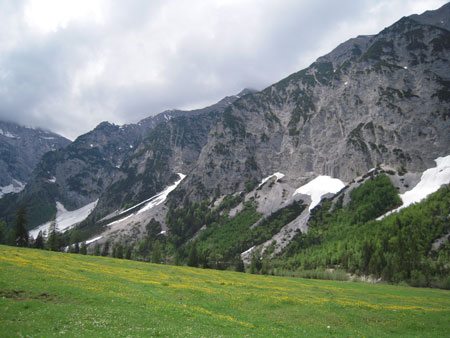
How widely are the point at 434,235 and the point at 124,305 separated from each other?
12560 cm

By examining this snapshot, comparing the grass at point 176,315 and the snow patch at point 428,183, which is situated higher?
the snow patch at point 428,183

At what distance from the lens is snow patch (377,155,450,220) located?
146 meters

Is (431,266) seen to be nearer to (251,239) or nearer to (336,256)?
(336,256)

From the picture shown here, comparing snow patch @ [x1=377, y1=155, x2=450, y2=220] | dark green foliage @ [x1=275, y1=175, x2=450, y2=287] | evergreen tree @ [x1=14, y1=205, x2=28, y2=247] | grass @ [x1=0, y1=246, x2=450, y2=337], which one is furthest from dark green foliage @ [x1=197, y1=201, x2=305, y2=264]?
grass @ [x1=0, y1=246, x2=450, y2=337]

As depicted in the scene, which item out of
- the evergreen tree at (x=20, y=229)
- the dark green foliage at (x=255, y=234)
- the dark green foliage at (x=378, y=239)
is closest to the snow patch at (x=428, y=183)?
the dark green foliage at (x=378, y=239)

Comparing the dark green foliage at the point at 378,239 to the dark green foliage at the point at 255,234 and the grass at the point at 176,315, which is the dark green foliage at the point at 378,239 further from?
the grass at the point at 176,315

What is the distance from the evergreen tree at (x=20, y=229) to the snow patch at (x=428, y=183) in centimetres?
16262

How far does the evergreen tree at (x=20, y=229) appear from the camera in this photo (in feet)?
290

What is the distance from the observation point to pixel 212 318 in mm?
20531

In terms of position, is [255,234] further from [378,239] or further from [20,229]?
[20,229]

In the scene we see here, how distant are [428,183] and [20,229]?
20328 cm

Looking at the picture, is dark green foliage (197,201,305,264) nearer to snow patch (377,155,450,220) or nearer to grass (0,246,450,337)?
snow patch (377,155,450,220)

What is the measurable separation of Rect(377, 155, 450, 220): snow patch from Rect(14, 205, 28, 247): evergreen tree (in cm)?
16262

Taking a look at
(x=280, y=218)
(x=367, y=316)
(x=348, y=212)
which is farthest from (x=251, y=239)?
(x=367, y=316)
